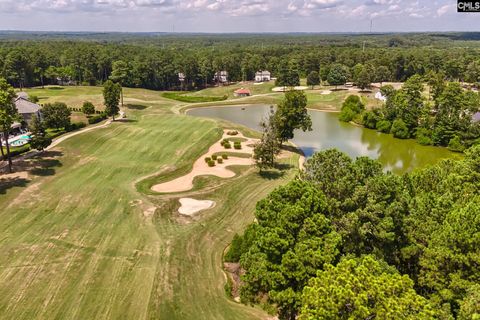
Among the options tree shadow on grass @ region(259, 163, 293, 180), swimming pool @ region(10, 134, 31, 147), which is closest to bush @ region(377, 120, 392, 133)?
tree shadow on grass @ region(259, 163, 293, 180)

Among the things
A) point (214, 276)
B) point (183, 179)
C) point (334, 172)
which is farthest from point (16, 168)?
point (334, 172)

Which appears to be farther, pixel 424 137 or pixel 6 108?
pixel 424 137

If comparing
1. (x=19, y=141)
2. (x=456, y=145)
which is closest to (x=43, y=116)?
(x=19, y=141)

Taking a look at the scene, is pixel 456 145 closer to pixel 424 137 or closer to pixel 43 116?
pixel 424 137

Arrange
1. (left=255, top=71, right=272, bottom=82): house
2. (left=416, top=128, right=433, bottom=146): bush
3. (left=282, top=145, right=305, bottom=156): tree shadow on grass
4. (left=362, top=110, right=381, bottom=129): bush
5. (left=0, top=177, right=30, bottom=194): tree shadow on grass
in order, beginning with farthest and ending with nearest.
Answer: (left=255, top=71, right=272, bottom=82): house, (left=362, top=110, right=381, bottom=129): bush, (left=416, top=128, right=433, bottom=146): bush, (left=282, top=145, right=305, bottom=156): tree shadow on grass, (left=0, top=177, right=30, bottom=194): tree shadow on grass

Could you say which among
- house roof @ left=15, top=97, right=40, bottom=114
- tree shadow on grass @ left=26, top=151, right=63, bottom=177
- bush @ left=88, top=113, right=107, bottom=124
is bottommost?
tree shadow on grass @ left=26, top=151, right=63, bottom=177

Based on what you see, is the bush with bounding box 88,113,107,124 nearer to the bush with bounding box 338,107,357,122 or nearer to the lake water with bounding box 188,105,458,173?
the lake water with bounding box 188,105,458,173
